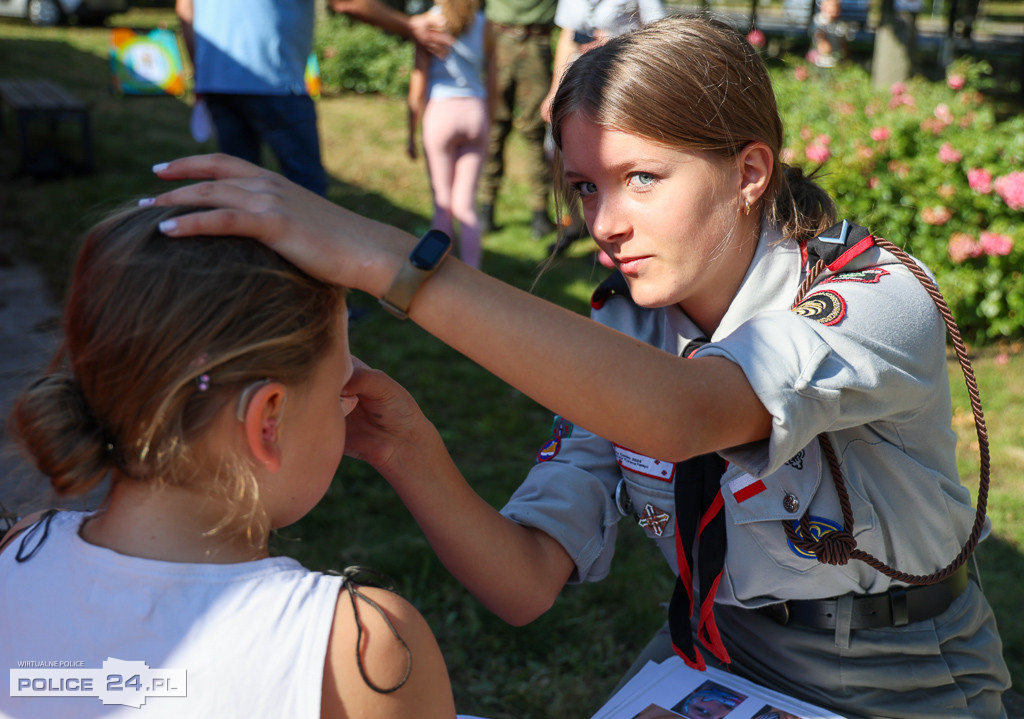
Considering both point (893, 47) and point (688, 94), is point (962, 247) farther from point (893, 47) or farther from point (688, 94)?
point (893, 47)

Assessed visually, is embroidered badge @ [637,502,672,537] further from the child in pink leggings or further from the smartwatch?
the child in pink leggings

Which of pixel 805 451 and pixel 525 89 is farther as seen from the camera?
pixel 525 89

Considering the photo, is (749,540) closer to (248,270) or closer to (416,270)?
(416,270)

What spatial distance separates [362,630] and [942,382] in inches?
41.5

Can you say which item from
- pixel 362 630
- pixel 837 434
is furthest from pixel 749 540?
pixel 362 630

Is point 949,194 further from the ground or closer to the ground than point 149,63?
further from the ground

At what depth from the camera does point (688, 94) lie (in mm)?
1581

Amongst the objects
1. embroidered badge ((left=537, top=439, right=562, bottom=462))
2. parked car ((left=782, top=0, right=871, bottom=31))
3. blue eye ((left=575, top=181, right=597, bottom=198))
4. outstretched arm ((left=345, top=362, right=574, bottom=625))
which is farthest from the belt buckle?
parked car ((left=782, top=0, right=871, bottom=31))

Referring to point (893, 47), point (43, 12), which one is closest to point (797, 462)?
point (893, 47)

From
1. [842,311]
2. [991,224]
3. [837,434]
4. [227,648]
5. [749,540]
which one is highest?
[842,311]

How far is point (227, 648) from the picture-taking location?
1.13 meters

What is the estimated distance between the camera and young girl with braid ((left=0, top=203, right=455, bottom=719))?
1.14 meters

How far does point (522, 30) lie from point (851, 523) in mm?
5629

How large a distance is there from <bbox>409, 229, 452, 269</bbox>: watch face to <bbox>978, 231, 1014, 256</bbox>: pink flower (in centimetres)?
449
